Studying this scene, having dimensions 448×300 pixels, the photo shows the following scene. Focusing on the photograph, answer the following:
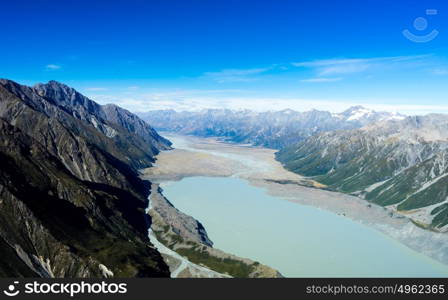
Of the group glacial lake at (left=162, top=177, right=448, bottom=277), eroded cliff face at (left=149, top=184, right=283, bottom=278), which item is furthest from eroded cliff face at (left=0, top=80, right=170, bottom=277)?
glacial lake at (left=162, top=177, right=448, bottom=277)

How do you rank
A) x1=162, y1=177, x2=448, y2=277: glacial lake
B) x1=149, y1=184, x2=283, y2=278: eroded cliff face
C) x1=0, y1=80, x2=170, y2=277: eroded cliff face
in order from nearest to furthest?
x1=0, y1=80, x2=170, y2=277: eroded cliff face
x1=149, y1=184, x2=283, y2=278: eroded cliff face
x1=162, y1=177, x2=448, y2=277: glacial lake

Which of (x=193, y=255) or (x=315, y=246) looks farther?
(x=315, y=246)

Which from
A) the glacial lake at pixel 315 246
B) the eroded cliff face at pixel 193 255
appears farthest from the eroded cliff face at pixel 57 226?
→ the glacial lake at pixel 315 246

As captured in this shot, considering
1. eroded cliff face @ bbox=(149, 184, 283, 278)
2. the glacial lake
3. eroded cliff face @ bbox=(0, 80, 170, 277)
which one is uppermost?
eroded cliff face @ bbox=(0, 80, 170, 277)

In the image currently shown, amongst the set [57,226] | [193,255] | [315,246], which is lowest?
[315,246]

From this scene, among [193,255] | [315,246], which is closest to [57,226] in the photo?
[193,255]

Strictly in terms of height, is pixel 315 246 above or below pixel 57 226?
Answer: below

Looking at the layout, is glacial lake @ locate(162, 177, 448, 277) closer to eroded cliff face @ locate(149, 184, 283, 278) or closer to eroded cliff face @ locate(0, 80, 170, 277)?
eroded cliff face @ locate(149, 184, 283, 278)

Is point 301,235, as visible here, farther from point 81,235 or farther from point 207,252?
point 81,235

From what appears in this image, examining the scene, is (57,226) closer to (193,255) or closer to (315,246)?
(193,255)

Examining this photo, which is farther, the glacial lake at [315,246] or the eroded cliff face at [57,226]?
the glacial lake at [315,246]

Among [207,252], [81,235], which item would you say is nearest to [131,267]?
[81,235]

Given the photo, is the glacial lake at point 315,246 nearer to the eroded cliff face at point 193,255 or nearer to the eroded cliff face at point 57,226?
the eroded cliff face at point 193,255
